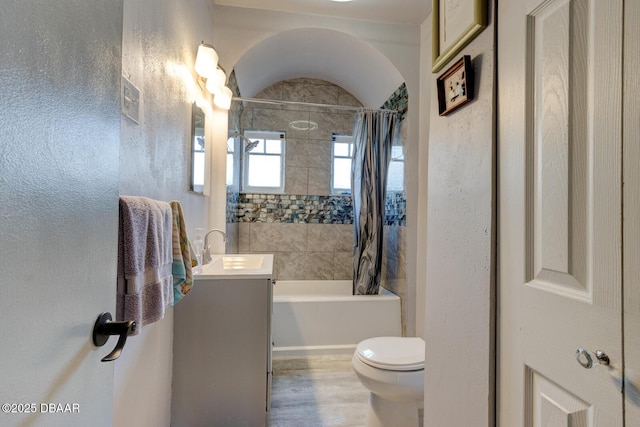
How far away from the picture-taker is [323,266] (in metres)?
3.44

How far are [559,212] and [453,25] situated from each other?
27.3 inches

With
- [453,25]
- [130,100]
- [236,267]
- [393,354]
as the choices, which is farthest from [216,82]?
[393,354]

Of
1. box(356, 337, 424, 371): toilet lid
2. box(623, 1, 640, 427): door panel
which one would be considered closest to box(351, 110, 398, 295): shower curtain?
box(356, 337, 424, 371): toilet lid

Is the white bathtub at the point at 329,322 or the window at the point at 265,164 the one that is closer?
the white bathtub at the point at 329,322

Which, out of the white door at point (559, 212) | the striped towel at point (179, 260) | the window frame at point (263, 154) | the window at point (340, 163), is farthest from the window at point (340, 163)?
the white door at point (559, 212)

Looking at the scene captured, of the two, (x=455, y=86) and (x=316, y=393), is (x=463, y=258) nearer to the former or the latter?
(x=455, y=86)

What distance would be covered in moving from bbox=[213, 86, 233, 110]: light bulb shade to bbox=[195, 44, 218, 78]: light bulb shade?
1.02 ft

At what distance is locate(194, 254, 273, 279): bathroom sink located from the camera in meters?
1.53

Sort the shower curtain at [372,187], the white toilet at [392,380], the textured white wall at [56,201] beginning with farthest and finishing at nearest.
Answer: the shower curtain at [372,187] < the white toilet at [392,380] < the textured white wall at [56,201]

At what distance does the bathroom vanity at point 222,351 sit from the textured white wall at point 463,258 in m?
0.83

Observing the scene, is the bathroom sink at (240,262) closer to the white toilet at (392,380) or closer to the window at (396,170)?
the white toilet at (392,380)

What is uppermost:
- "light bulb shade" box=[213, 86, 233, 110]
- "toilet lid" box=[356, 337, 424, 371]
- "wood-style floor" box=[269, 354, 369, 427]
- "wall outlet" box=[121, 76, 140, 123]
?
"light bulb shade" box=[213, 86, 233, 110]

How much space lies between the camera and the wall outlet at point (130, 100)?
96 cm

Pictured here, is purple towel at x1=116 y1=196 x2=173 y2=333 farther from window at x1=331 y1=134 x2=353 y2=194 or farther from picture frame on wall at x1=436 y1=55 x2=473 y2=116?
window at x1=331 y1=134 x2=353 y2=194
